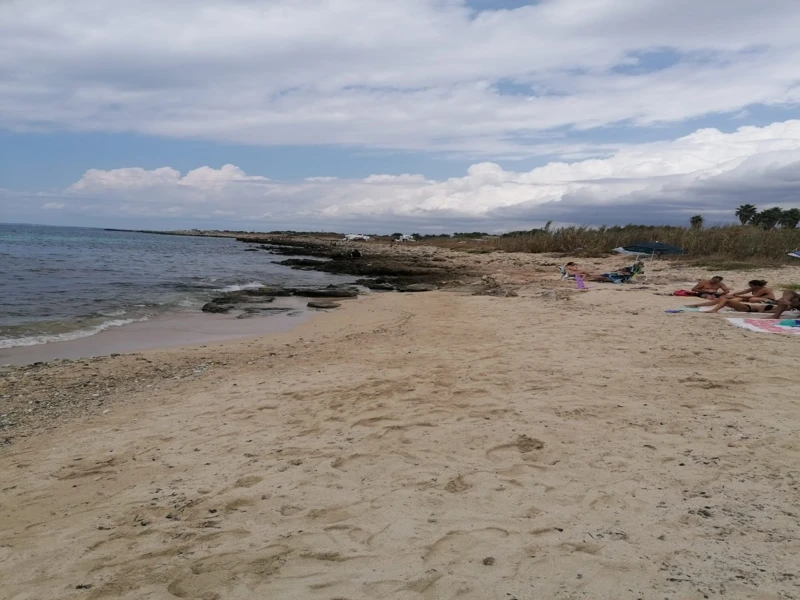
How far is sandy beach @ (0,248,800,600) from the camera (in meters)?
2.54

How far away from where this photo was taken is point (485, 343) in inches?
313

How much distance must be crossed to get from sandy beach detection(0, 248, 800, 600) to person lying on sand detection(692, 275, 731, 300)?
4985mm

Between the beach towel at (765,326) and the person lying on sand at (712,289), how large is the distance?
121 inches

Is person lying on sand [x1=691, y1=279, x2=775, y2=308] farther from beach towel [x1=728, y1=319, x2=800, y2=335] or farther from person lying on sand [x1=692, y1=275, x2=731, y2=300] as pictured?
beach towel [x1=728, y1=319, x2=800, y2=335]

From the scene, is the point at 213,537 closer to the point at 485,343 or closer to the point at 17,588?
the point at 17,588

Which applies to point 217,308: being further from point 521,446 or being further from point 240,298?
point 521,446

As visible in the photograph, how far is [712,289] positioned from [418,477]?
37.6 ft

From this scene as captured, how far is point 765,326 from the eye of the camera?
27.0 feet

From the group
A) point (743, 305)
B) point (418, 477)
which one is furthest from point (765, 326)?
point (418, 477)

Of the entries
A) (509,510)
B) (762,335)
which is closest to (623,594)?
(509,510)

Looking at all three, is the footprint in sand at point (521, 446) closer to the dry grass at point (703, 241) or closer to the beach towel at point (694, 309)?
the beach towel at point (694, 309)

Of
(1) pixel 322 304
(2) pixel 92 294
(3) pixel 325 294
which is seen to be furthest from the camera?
(3) pixel 325 294

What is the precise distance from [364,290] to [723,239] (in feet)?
55.2

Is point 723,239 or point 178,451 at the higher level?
point 723,239
